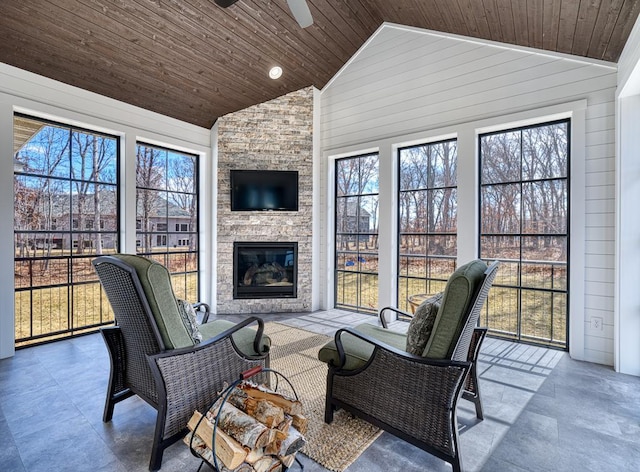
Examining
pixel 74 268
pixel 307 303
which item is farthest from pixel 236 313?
pixel 74 268

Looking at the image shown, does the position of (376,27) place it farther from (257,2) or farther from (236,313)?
(236,313)

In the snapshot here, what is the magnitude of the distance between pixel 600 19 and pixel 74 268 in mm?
6236

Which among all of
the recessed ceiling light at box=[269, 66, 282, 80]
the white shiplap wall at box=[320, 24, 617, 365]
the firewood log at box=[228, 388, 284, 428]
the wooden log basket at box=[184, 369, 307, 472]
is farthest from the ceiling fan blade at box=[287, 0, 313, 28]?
the firewood log at box=[228, 388, 284, 428]

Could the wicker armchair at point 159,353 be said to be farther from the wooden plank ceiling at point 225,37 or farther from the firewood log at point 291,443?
the wooden plank ceiling at point 225,37

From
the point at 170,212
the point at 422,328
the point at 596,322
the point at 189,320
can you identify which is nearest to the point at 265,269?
the point at 170,212

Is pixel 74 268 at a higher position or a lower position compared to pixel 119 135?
lower

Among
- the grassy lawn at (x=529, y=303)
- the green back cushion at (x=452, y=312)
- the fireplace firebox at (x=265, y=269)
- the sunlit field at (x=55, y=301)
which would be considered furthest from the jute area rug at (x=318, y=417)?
the sunlit field at (x=55, y=301)

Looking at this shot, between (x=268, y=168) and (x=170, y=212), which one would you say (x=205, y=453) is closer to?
(x=170, y=212)

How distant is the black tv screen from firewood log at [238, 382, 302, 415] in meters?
3.69

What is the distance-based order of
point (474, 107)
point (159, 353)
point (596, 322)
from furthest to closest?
point (474, 107)
point (596, 322)
point (159, 353)

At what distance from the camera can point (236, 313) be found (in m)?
5.40

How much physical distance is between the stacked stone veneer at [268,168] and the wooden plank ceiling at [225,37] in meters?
0.26

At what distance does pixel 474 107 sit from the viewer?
13.8ft

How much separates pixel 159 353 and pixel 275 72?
172 inches
